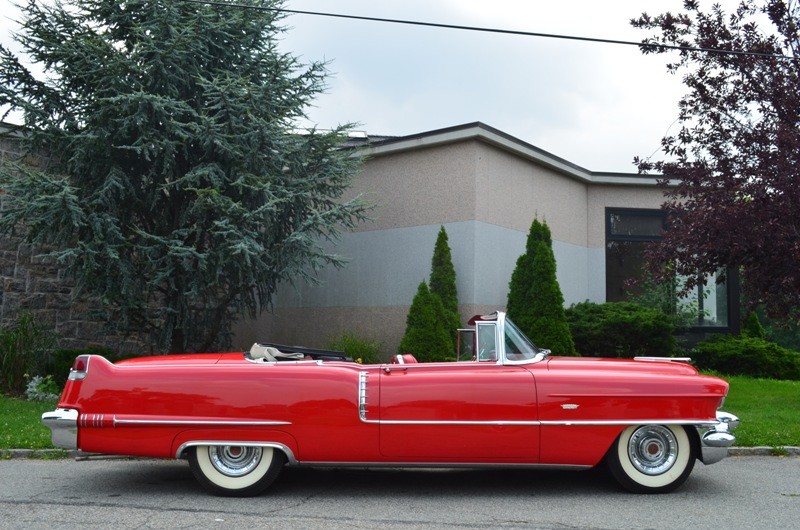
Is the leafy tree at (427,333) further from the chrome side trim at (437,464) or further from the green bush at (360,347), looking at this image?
the chrome side trim at (437,464)

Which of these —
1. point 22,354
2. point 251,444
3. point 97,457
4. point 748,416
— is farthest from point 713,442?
point 22,354

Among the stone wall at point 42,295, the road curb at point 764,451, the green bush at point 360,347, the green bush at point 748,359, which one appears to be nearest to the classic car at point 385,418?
the road curb at point 764,451

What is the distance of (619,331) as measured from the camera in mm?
14203

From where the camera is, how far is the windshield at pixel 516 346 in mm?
6539

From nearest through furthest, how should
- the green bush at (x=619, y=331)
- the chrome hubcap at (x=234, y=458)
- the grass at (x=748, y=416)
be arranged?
the chrome hubcap at (x=234, y=458) → the grass at (x=748, y=416) → the green bush at (x=619, y=331)

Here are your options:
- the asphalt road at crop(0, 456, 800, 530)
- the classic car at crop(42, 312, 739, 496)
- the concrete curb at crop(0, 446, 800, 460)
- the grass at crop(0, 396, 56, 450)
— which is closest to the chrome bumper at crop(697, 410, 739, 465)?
the classic car at crop(42, 312, 739, 496)

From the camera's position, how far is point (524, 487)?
264 inches

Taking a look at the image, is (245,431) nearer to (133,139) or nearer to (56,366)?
(133,139)

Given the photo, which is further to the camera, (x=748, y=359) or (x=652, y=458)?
(x=748, y=359)

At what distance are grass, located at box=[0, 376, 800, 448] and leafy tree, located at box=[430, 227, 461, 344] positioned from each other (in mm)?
4287

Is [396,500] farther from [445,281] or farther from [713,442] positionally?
[445,281]

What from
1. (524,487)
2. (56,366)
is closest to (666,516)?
(524,487)

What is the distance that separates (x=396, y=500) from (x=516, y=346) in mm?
1576

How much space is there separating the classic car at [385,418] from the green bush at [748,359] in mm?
10316
